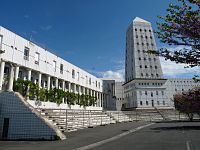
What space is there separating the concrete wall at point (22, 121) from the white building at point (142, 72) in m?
56.0

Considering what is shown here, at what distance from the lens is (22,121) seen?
48.1 ft

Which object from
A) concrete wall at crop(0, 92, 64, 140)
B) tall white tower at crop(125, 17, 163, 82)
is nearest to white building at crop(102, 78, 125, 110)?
tall white tower at crop(125, 17, 163, 82)

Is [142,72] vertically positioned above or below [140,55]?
below

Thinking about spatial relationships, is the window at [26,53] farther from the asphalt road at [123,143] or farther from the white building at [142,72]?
the white building at [142,72]

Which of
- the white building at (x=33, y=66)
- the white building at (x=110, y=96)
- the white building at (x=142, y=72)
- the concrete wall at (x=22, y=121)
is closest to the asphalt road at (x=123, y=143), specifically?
the concrete wall at (x=22, y=121)

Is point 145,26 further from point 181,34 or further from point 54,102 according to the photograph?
point 181,34

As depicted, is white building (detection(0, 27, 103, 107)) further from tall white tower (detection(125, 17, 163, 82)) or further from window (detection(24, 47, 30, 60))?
tall white tower (detection(125, 17, 163, 82))

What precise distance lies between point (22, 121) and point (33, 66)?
52.9 feet

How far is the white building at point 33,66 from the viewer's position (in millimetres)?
24109

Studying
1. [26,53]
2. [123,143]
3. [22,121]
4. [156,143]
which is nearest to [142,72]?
[26,53]

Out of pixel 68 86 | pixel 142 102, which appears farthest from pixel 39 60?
pixel 142 102

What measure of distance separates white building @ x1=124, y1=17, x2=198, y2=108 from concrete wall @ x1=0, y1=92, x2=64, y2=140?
5598 centimetres

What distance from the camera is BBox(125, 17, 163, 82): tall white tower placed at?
70688 mm

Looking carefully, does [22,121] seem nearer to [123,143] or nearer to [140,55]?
[123,143]
